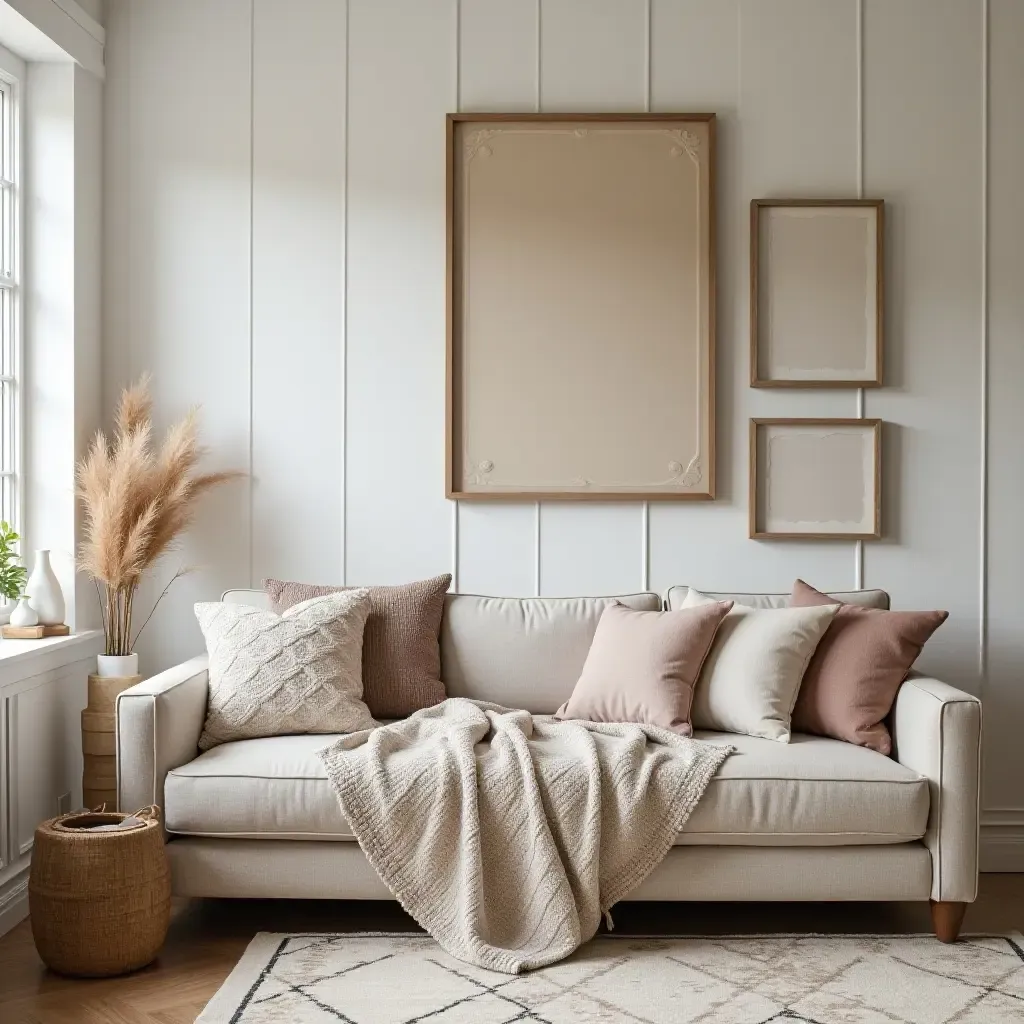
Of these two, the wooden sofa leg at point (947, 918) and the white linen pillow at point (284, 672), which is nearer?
the wooden sofa leg at point (947, 918)

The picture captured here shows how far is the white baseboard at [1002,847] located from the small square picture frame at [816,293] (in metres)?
1.55

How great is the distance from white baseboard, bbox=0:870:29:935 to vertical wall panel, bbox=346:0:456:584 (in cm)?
135

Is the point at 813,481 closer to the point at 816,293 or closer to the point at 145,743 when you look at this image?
the point at 816,293

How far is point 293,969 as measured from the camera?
106 inches

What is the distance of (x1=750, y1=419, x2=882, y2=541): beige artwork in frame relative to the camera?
3775mm

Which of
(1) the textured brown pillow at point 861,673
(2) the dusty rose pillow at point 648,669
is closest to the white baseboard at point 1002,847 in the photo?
(1) the textured brown pillow at point 861,673

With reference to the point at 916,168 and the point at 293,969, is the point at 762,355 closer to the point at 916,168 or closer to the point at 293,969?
the point at 916,168

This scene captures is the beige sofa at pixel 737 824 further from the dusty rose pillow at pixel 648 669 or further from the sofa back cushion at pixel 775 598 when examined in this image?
the sofa back cushion at pixel 775 598

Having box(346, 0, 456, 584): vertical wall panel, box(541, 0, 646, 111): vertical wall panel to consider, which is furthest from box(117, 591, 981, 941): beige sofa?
box(541, 0, 646, 111): vertical wall panel

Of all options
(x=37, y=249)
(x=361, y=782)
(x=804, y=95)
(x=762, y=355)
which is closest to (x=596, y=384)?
(x=762, y=355)

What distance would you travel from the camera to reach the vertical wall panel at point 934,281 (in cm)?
378

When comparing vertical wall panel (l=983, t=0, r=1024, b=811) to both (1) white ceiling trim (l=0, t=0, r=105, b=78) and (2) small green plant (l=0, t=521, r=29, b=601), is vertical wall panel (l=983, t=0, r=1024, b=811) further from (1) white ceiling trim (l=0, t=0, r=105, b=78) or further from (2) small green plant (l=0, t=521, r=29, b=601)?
(2) small green plant (l=0, t=521, r=29, b=601)

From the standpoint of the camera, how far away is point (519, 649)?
3.45 metres

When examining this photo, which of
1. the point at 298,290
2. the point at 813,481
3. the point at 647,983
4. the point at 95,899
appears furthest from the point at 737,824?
the point at 298,290
